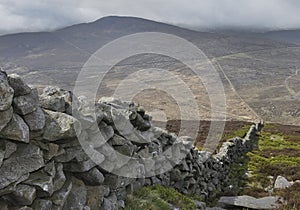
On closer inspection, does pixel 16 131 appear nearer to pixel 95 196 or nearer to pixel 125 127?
pixel 95 196

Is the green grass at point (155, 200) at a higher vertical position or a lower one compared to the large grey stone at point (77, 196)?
lower

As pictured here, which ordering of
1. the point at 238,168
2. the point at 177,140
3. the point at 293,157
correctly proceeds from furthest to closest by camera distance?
1. the point at 293,157
2. the point at 238,168
3. the point at 177,140

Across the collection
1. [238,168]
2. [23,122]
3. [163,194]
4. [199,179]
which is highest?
[23,122]

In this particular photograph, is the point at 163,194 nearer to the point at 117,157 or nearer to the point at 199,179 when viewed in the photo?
the point at 117,157

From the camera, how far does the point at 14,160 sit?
710cm

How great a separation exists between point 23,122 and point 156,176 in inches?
279

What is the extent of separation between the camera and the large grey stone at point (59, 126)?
7.86 m

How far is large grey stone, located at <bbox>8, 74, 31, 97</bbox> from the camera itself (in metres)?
7.36

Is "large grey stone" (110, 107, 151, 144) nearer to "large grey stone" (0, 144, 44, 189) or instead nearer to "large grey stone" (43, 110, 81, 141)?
"large grey stone" (43, 110, 81, 141)

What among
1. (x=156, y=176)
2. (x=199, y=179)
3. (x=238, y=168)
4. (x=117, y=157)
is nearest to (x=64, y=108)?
(x=117, y=157)

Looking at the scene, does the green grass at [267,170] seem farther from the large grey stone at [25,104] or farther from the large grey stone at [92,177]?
the large grey stone at [25,104]

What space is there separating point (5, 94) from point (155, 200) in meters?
5.96

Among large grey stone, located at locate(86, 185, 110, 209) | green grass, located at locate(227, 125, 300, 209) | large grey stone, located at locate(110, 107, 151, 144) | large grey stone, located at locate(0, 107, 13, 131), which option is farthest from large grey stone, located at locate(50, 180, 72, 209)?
green grass, located at locate(227, 125, 300, 209)

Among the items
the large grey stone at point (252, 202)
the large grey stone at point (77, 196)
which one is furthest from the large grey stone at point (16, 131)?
the large grey stone at point (252, 202)
